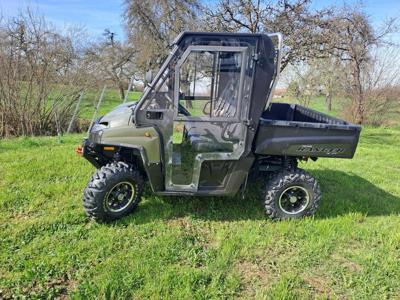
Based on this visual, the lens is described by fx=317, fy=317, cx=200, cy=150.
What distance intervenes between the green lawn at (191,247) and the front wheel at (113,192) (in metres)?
0.13

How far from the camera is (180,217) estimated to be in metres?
3.65

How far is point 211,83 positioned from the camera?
368 cm

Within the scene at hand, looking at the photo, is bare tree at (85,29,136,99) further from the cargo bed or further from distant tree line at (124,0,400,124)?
the cargo bed

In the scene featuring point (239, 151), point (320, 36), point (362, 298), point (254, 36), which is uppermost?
point (320, 36)

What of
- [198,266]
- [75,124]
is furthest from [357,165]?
[75,124]

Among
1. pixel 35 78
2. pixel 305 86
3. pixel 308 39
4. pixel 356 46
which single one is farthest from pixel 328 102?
pixel 35 78

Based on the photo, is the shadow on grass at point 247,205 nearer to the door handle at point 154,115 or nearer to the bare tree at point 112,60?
the door handle at point 154,115

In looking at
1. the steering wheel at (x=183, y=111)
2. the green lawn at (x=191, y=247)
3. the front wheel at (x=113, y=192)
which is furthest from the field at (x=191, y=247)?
the steering wheel at (x=183, y=111)

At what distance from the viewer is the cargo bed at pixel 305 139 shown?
11.2 ft

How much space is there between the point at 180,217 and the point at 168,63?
172cm

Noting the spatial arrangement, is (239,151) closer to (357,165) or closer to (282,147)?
(282,147)

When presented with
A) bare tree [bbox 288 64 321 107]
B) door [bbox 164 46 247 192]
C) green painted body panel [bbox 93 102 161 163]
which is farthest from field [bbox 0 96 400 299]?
bare tree [bbox 288 64 321 107]

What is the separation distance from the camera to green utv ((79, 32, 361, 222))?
317 centimetres

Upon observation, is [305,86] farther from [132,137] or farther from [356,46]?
[132,137]
